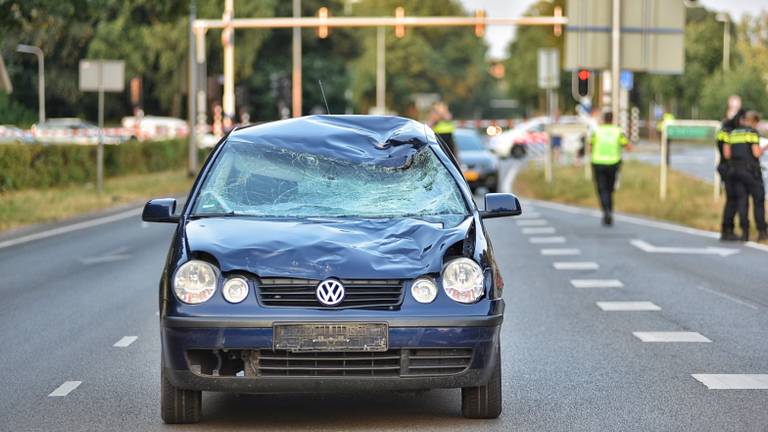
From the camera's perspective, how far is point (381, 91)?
115 m

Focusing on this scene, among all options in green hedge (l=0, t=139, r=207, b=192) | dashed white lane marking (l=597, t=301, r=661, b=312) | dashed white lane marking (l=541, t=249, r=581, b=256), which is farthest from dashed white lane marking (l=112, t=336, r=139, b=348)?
green hedge (l=0, t=139, r=207, b=192)

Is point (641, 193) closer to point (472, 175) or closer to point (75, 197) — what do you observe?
point (472, 175)

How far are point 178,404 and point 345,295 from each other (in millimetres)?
984

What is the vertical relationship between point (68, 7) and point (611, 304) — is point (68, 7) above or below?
above

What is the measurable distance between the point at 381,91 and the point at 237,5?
44837 mm

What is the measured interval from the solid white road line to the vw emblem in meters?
13.4

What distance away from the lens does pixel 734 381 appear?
8.63 meters

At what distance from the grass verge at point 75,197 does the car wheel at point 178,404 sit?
52.7 feet

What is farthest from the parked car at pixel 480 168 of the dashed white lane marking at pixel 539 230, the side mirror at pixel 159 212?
the side mirror at pixel 159 212

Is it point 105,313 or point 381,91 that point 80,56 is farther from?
point 105,313

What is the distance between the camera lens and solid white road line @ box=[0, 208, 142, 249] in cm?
2052

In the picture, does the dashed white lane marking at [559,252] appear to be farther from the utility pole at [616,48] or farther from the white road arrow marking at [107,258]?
the utility pole at [616,48]

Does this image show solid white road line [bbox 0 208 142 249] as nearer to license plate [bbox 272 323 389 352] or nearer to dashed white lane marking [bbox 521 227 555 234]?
dashed white lane marking [bbox 521 227 555 234]

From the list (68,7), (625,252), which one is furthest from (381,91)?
(625,252)
